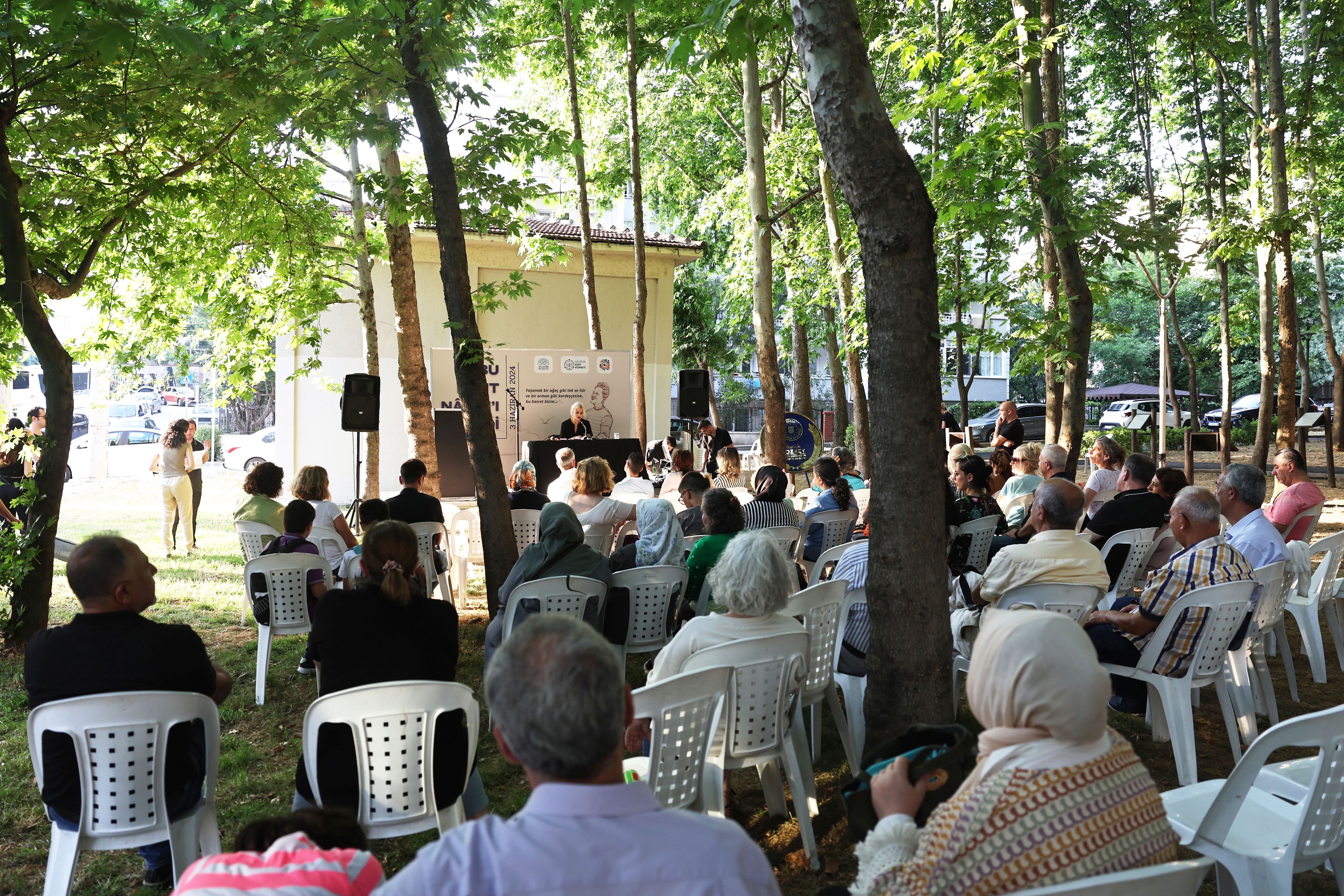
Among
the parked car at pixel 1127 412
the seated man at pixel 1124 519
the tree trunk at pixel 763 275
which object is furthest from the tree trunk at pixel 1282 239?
the parked car at pixel 1127 412

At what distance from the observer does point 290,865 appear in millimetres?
1394

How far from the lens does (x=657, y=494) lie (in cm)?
898

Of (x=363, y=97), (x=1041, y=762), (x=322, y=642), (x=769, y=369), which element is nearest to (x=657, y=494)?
(x=769, y=369)

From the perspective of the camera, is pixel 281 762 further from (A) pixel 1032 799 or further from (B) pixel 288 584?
(A) pixel 1032 799

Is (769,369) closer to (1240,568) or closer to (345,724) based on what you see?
(1240,568)

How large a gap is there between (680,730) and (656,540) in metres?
2.12

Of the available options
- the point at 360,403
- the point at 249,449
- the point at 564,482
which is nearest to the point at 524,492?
the point at 564,482

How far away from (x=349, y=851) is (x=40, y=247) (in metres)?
6.42

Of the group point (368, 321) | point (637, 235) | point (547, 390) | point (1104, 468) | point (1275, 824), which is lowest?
point (1275, 824)

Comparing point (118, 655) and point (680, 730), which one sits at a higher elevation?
point (118, 655)

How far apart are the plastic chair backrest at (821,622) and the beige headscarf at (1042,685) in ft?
6.08

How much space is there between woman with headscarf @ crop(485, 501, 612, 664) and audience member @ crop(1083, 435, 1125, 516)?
14.8 ft

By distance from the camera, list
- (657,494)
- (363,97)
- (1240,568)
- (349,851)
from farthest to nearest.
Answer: (657,494) < (363,97) < (1240,568) < (349,851)

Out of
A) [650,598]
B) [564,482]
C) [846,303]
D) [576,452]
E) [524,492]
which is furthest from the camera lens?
[576,452]
